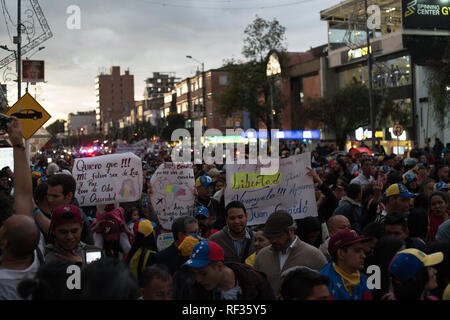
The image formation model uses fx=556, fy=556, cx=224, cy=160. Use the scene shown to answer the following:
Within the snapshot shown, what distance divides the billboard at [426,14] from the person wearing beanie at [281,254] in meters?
44.9

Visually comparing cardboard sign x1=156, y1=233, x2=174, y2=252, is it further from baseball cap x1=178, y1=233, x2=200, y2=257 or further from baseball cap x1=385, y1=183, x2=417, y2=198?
baseball cap x1=385, y1=183, x2=417, y2=198

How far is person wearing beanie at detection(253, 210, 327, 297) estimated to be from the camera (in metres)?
5.00

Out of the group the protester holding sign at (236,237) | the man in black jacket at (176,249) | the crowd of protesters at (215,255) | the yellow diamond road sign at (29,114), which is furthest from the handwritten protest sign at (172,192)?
the yellow diamond road sign at (29,114)

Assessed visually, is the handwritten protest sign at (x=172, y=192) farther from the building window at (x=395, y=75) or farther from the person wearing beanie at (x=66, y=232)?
the building window at (x=395, y=75)

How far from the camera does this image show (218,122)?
299ft

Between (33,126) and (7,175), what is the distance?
3.63 meters

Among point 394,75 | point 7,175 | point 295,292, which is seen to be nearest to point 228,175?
point 295,292

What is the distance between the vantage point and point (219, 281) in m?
3.98

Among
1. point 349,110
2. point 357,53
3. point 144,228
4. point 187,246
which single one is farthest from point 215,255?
point 357,53

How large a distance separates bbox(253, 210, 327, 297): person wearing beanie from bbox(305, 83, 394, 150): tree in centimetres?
3904

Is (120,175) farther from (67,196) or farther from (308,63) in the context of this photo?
(308,63)

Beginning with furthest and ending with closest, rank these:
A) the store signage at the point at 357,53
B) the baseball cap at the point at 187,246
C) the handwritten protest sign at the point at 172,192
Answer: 1. the store signage at the point at 357,53
2. the handwritten protest sign at the point at 172,192
3. the baseball cap at the point at 187,246

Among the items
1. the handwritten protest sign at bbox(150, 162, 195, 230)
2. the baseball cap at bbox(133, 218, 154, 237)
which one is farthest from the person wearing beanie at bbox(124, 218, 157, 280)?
the handwritten protest sign at bbox(150, 162, 195, 230)

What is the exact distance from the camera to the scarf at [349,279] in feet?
14.0
